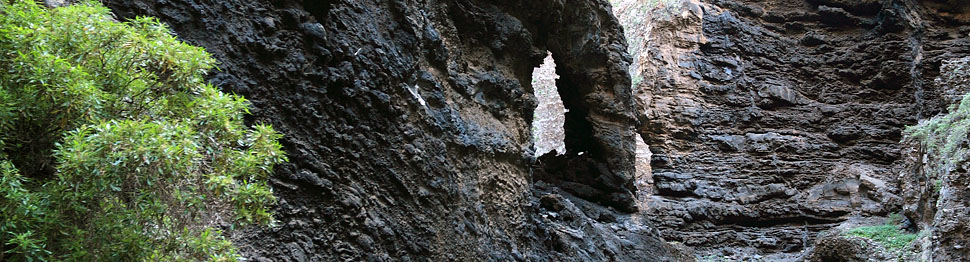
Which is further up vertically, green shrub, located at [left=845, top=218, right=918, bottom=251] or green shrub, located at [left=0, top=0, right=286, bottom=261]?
green shrub, located at [left=845, top=218, right=918, bottom=251]

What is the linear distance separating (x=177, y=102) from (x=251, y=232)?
2.62 meters

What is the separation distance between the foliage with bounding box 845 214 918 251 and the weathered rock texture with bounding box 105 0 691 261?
140 inches

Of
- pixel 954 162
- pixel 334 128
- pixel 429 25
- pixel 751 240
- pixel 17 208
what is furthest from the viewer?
pixel 751 240

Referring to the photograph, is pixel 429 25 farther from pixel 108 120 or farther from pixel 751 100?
pixel 751 100

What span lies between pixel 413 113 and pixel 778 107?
526 inches

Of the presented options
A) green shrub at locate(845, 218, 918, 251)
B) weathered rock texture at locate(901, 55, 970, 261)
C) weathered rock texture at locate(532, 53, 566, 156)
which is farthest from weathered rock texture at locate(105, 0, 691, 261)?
weathered rock texture at locate(532, 53, 566, 156)

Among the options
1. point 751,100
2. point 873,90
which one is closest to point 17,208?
point 751,100

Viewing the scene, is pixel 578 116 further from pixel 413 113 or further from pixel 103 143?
pixel 103 143

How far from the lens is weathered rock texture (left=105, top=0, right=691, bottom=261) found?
738cm

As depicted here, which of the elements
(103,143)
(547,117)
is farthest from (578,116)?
(547,117)

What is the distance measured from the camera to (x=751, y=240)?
Result: 17469 millimetres

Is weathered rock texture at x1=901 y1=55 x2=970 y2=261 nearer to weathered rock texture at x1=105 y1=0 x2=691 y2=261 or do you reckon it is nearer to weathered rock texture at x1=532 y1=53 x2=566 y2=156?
weathered rock texture at x1=105 y1=0 x2=691 y2=261

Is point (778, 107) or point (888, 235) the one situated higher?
point (778, 107)

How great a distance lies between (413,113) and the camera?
30.8 ft
